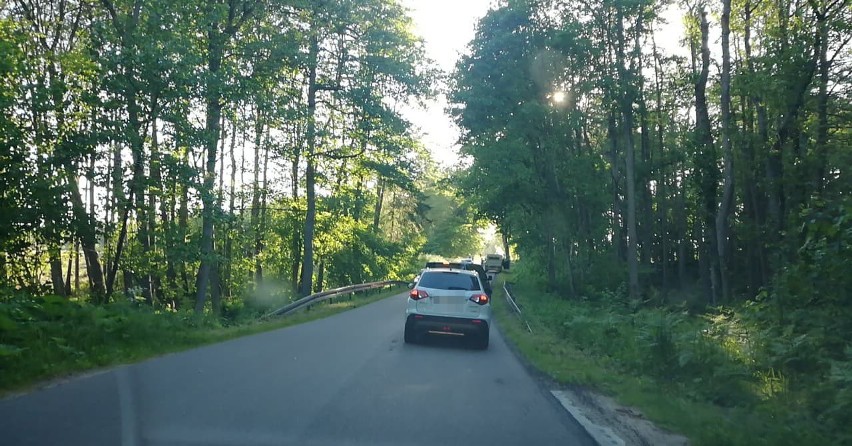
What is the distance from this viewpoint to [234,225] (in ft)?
74.0

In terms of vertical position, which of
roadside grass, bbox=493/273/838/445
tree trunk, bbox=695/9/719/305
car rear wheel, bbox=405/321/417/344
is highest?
tree trunk, bbox=695/9/719/305

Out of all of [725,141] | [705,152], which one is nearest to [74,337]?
[725,141]

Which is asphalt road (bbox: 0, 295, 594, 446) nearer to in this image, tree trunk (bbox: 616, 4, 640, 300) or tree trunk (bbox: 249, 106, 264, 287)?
tree trunk (bbox: 249, 106, 264, 287)

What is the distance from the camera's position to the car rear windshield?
14.9m

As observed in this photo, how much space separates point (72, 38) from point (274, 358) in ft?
55.2

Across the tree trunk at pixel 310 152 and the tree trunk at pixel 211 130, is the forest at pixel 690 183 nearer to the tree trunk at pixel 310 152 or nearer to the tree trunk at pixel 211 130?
the tree trunk at pixel 310 152

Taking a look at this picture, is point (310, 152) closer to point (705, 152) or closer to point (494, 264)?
point (705, 152)

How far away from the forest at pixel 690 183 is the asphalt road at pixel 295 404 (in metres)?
2.46

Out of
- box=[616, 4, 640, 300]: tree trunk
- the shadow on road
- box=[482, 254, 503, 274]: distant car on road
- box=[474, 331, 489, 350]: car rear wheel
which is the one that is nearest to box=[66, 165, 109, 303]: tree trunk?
the shadow on road

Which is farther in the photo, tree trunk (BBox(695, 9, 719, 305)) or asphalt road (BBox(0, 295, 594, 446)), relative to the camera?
tree trunk (BBox(695, 9, 719, 305))

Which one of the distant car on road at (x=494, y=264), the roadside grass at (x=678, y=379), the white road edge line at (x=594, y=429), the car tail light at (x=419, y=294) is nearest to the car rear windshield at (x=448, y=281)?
the car tail light at (x=419, y=294)

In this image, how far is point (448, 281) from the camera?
14984mm

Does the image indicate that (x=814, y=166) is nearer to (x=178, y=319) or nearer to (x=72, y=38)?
(x=178, y=319)

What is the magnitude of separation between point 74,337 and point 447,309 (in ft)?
23.3
